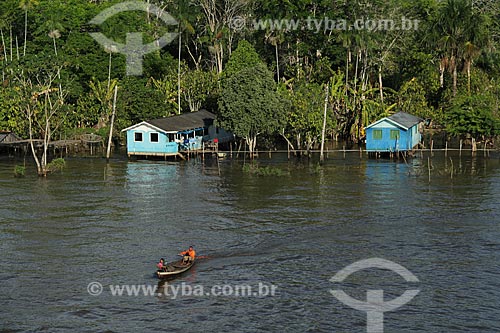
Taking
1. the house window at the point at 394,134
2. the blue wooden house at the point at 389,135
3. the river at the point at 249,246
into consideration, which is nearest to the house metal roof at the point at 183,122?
the river at the point at 249,246

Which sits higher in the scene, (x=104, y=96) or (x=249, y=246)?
(x=104, y=96)

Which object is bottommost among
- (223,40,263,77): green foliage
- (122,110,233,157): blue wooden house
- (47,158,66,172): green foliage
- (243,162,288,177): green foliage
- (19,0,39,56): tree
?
(243,162,288,177): green foliage

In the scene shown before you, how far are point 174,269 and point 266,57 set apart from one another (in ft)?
210

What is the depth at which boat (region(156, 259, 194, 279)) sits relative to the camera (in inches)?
1363

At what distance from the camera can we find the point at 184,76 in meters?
87.1

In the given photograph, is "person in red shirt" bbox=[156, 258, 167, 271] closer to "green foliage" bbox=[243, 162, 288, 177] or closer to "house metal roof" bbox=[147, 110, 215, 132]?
"green foliage" bbox=[243, 162, 288, 177]

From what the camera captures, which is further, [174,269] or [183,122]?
[183,122]

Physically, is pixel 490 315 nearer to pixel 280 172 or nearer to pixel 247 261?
pixel 247 261

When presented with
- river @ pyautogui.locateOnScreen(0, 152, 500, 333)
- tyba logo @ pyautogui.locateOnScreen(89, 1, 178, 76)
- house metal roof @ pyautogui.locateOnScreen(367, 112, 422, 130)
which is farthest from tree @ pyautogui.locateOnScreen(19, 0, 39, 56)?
house metal roof @ pyautogui.locateOnScreen(367, 112, 422, 130)

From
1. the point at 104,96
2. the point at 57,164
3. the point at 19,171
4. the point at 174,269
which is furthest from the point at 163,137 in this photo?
the point at 174,269

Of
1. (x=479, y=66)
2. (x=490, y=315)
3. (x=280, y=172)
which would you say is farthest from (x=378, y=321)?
(x=479, y=66)

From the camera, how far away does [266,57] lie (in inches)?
3792

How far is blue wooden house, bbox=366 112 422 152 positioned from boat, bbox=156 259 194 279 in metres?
38.0

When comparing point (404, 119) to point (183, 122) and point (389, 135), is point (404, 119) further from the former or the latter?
point (183, 122)
